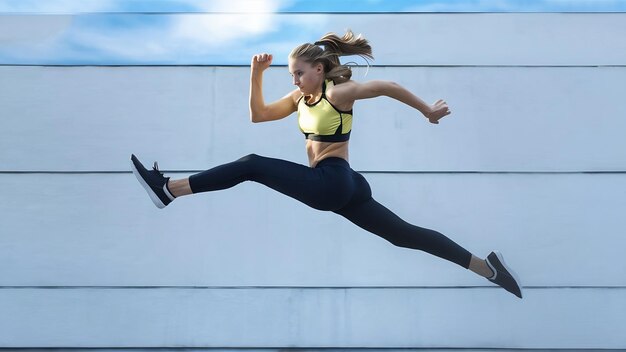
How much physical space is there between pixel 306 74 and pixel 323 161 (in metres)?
0.41

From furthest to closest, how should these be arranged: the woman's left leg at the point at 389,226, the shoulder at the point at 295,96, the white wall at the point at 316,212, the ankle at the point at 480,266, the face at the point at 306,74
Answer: the white wall at the point at 316,212, the ankle at the point at 480,266, the shoulder at the point at 295,96, the woman's left leg at the point at 389,226, the face at the point at 306,74

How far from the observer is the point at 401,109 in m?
4.96

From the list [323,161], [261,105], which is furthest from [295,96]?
[323,161]

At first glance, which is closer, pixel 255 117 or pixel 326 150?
pixel 326 150

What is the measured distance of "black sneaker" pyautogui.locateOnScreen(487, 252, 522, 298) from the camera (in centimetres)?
392

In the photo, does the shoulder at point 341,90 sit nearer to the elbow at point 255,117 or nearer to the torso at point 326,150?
the torso at point 326,150

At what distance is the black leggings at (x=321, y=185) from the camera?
3.33 m

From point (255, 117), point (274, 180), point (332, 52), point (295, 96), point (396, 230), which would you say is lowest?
point (396, 230)

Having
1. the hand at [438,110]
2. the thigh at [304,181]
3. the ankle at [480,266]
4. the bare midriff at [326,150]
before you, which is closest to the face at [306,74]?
the bare midriff at [326,150]

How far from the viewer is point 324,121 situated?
138 inches

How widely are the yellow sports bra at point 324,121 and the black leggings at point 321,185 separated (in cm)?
12

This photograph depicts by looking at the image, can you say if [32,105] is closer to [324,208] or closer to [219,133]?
[219,133]

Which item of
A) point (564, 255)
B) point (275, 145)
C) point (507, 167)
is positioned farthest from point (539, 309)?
point (275, 145)

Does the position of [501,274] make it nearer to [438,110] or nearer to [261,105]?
[438,110]
